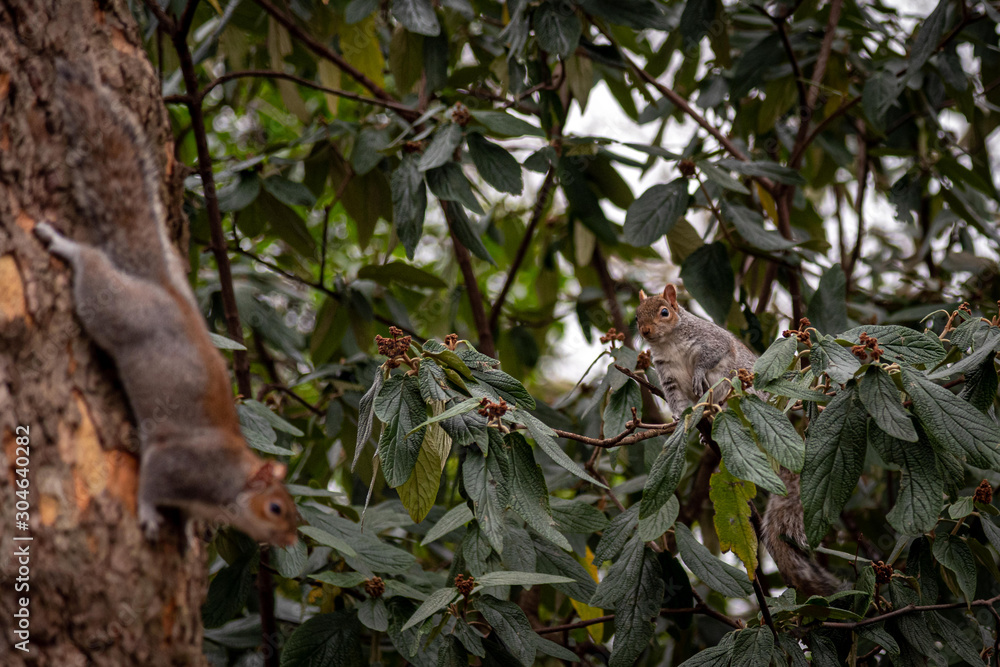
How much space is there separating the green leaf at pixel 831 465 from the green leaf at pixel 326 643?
1162mm

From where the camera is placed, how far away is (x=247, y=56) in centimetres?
364

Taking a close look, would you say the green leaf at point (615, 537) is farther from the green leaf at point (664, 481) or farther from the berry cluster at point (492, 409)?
the berry cluster at point (492, 409)

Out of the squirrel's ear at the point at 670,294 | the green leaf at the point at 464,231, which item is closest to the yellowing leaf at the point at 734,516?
the green leaf at the point at 464,231

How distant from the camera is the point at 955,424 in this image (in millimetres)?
1568

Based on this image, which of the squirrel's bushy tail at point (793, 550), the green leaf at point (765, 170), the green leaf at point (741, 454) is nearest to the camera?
the green leaf at point (741, 454)

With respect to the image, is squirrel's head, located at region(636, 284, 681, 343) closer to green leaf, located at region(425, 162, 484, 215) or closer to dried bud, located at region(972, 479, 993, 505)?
green leaf, located at region(425, 162, 484, 215)

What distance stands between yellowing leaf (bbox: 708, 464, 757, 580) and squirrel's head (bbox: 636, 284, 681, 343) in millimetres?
1217

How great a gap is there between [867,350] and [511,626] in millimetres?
1004

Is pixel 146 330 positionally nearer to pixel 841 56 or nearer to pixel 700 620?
pixel 700 620

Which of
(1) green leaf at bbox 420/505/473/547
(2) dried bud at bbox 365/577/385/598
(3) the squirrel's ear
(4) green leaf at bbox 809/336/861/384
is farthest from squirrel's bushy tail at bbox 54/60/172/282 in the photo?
(3) the squirrel's ear

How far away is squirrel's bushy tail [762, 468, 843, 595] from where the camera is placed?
7.17ft

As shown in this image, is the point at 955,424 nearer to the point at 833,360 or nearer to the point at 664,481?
the point at 833,360

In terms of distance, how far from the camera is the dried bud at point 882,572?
1.99 meters

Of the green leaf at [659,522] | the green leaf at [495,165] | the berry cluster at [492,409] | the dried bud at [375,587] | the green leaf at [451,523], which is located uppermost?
the green leaf at [495,165]
